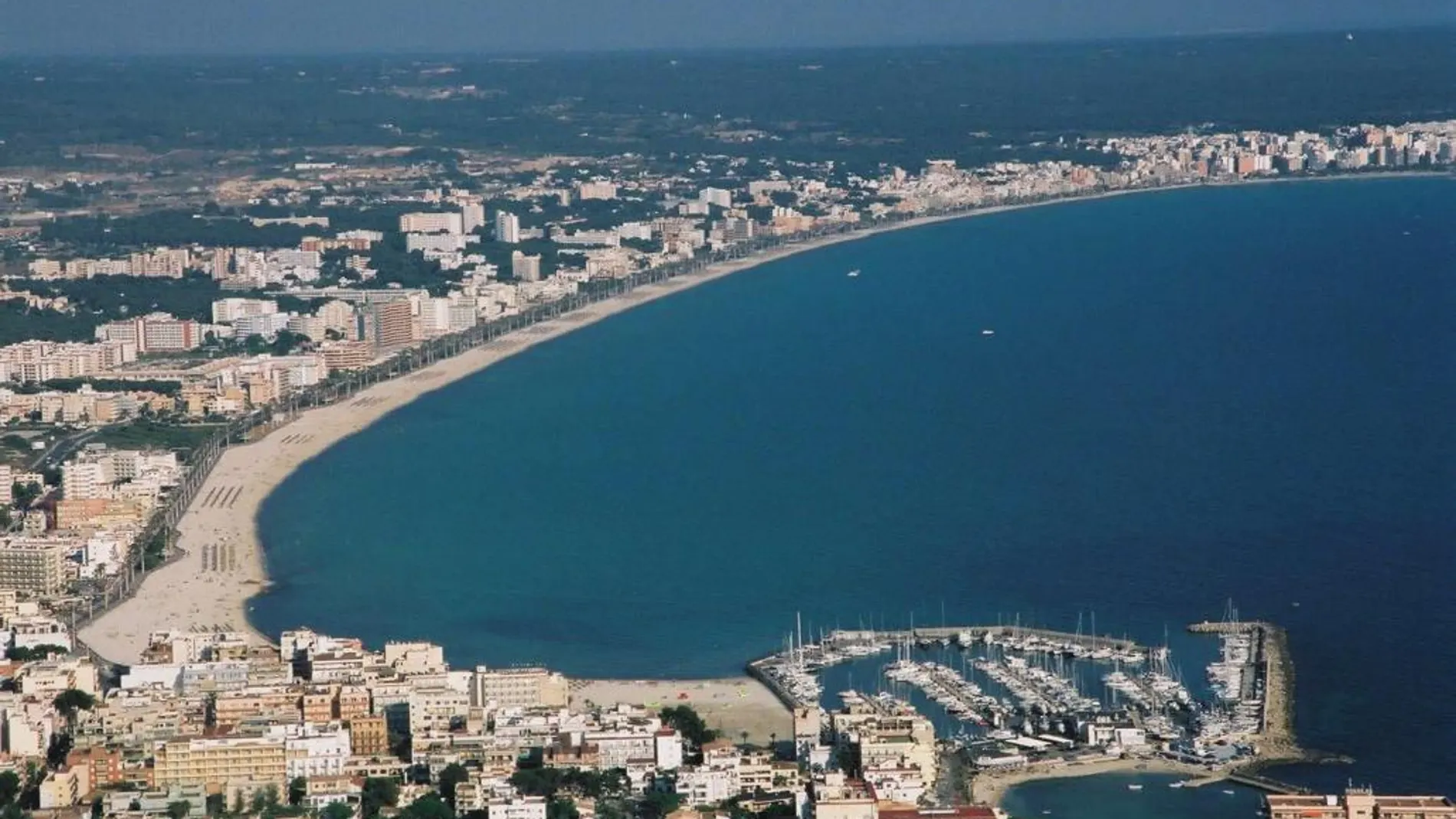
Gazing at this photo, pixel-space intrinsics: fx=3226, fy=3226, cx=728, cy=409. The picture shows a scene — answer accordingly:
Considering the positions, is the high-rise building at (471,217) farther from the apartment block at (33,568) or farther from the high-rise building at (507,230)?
the apartment block at (33,568)

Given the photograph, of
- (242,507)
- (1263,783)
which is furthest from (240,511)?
(1263,783)

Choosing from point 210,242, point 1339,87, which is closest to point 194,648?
point 210,242

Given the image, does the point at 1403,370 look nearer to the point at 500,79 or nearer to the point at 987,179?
the point at 987,179

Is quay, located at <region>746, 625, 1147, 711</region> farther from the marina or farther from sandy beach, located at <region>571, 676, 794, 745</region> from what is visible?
sandy beach, located at <region>571, 676, 794, 745</region>

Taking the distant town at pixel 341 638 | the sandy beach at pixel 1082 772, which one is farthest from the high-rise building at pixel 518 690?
the sandy beach at pixel 1082 772

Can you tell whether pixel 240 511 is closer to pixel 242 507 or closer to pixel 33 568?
pixel 242 507
